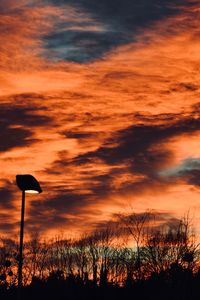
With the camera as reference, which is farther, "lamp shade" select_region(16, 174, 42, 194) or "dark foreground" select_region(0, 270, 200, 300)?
"dark foreground" select_region(0, 270, 200, 300)

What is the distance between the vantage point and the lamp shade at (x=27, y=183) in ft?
66.7

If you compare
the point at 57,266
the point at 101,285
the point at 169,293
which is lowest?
the point at 169,293

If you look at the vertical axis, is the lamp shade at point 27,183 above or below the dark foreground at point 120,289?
below

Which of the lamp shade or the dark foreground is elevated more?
the dark foreground

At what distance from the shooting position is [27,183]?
20375 millimetres

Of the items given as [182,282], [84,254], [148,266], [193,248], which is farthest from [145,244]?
[84,254]

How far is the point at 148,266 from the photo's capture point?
44594mm

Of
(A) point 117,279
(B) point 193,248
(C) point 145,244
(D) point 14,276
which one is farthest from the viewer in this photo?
(D) point 14,276

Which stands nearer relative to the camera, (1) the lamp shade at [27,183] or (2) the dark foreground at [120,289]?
(1) the lamp shade at [27,183]

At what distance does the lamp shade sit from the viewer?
801 inches

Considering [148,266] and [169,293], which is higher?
[148,266]

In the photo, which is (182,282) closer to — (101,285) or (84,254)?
(101,285)

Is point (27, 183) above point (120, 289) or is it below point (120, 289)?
below

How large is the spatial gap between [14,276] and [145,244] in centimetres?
1733
